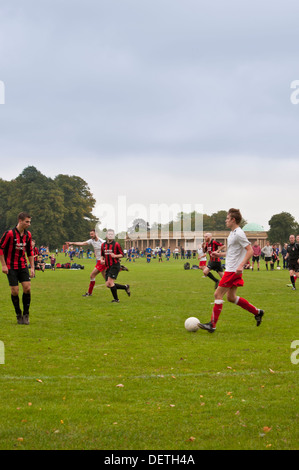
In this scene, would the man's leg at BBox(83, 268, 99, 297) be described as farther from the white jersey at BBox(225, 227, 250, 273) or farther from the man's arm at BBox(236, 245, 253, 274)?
the man's arm at BBox(236, 245, 253, 274)

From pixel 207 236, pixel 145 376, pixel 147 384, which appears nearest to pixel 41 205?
pixel 207 236

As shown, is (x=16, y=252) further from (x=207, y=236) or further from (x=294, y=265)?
(x=294, y=265)

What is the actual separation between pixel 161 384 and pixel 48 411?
1.64 metres

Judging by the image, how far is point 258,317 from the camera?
35.1 ft

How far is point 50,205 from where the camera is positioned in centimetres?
8631

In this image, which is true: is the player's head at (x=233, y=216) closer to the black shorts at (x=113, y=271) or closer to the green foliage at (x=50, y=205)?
the black shorts at (x=113, y=271)

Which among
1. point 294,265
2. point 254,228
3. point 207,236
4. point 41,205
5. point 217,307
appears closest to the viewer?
point 217,307

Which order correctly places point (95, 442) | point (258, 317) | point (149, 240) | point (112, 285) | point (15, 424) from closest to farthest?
point (95, 442)
point (15, 424)
point (258, 317)
point (112, 285)
point (149, 240)

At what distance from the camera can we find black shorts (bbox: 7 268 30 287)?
11.3m

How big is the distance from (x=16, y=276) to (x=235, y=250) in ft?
16.2

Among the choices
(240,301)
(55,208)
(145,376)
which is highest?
(55,208)

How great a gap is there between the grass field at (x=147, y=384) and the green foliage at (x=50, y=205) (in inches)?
2882
